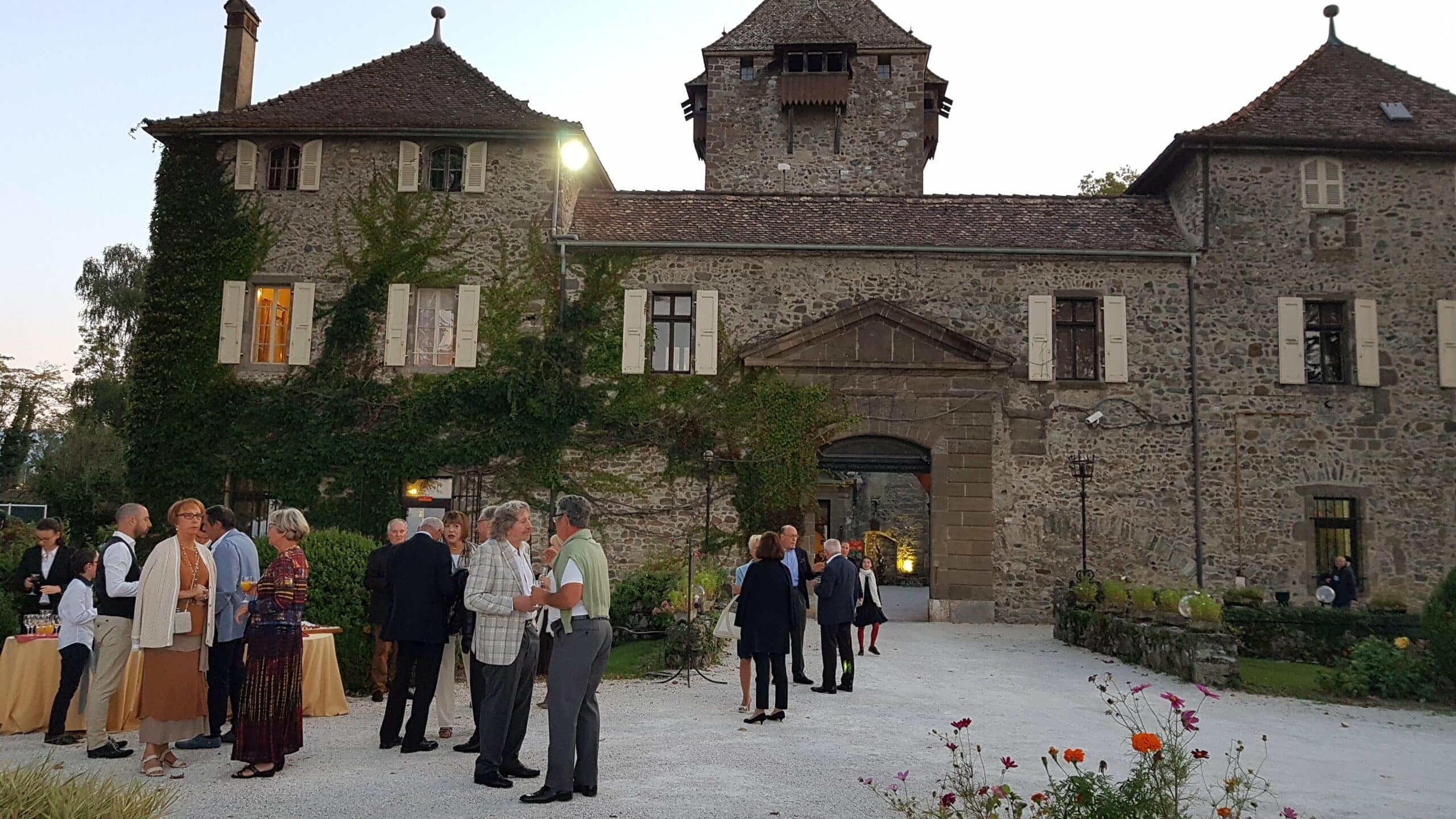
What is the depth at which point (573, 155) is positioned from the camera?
62.6ft

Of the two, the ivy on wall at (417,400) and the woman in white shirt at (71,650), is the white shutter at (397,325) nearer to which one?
the ivy on wall at (417,400)

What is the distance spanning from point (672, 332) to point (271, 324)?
24.9ft

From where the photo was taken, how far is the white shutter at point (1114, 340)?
17906 mm

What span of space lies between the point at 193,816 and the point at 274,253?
1522 centimetres

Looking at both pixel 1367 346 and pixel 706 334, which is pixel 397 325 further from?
pixel 1367 346

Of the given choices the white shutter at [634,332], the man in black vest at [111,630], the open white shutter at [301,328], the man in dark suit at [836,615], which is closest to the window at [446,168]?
the open white shutter at [301,328]

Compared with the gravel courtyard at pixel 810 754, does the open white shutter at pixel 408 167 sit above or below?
above

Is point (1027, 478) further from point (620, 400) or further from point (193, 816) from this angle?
point (193, 816)

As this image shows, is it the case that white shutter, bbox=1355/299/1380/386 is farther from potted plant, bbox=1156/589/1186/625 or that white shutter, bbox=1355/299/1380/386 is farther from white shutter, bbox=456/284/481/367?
white shutter, bbox=456/284/481/367

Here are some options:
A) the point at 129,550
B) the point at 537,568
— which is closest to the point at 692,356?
the point at 537,568

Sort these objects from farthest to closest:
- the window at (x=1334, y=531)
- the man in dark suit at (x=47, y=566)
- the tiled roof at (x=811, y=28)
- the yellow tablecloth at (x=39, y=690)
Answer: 1. the tiled roof at (x=811, y=28)
2. the window at (x=1334, y=531)
3. the man in dark suit at (x=47, y=566)
4. the yellow tablecloth at (x=39, y=690)

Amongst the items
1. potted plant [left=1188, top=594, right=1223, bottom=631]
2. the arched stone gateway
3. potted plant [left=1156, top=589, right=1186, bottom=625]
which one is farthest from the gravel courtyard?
the arched stone gateway

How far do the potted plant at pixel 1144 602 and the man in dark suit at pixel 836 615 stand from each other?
15.9 feet

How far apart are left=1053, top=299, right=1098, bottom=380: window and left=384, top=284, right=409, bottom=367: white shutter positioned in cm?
1199
